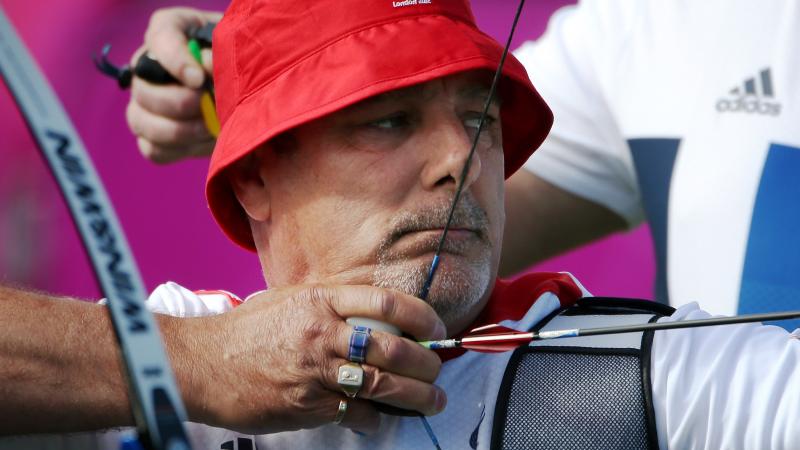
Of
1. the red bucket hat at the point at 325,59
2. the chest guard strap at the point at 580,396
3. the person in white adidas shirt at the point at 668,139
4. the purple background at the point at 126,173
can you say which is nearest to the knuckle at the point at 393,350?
the chest guard strap at the point at 580,396

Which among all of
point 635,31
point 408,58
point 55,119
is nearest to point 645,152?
point 635,31

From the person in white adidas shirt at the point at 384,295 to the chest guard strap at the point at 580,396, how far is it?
30mm

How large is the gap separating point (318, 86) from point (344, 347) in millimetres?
434

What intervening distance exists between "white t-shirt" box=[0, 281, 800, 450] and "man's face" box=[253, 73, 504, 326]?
97mm

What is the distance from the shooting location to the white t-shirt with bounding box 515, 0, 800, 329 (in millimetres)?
2240

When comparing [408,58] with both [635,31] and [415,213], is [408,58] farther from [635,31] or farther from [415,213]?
[635,31]

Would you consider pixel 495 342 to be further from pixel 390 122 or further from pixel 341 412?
pixel 390 122

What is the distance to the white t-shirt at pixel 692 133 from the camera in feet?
7.35

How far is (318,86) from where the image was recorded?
1.76 meters

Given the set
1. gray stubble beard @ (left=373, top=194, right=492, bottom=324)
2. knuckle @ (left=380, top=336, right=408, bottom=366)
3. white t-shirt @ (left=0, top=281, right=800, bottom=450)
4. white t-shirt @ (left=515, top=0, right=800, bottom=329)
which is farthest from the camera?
white t-shirt @ (left=515, top=0, right=800, bottom=329)

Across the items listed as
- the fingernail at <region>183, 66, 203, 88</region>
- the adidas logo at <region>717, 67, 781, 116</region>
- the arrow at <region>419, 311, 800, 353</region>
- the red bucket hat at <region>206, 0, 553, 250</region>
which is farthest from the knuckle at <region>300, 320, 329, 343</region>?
the adidas logo at <region>717, 67, 781, 116</region>

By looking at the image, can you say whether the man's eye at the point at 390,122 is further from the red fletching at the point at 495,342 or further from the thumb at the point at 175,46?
the thumb at the point at 175,46

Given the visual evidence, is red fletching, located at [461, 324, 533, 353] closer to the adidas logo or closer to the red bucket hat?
the red bucket hat

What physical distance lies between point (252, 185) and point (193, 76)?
1.47 ft
